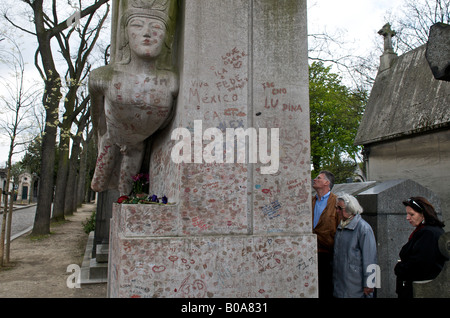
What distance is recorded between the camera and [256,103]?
2.98 metres

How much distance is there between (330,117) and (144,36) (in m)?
24.9

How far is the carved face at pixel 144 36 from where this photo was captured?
289 centimetres

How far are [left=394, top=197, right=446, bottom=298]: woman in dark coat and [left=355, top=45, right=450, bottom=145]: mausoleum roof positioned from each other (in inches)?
316

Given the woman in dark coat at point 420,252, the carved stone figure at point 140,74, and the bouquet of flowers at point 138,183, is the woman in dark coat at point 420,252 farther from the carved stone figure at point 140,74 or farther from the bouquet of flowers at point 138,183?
the bouquet of flowers at point 138,183

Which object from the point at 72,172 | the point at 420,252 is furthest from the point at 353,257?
the point at 72,172

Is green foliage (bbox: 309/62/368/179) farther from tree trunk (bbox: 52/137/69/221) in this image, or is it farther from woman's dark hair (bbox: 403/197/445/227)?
woman's dark hair (bbox: 403/197/445/227)

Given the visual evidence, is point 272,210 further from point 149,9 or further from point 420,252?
point 149,9

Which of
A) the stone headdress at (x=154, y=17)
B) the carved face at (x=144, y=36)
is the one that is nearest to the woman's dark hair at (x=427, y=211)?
the stone headdress at (x=154, y=17)

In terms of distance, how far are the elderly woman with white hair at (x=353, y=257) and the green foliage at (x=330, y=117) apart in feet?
73.9

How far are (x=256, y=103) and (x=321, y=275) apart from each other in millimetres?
2053

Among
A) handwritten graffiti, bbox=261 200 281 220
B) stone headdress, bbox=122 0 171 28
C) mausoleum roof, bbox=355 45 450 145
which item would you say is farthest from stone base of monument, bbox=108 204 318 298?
mausoleum roof, bbox=355 45 450 145

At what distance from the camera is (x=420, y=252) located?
127 inches

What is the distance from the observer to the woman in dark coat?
3.15m

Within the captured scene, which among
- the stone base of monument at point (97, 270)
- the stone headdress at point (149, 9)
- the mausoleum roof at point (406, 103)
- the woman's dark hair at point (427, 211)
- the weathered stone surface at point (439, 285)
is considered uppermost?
the mausoleum roof at point (406, 103)
